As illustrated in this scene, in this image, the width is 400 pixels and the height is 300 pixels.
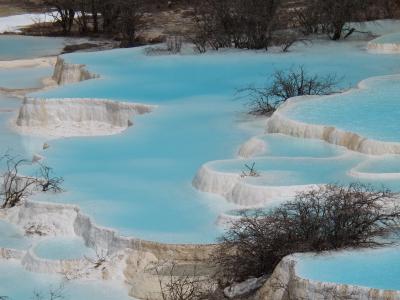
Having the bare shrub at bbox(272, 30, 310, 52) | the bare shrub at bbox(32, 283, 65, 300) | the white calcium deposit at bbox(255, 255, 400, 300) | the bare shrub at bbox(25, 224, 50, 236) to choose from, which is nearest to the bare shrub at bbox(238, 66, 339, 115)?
the bare shrub at bbox(272, 30, 310, 52)

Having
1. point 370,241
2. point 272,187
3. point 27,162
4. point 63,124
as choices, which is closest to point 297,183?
point 272,187

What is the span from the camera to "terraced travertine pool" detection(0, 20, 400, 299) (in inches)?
406

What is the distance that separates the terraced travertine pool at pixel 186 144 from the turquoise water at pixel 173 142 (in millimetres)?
14

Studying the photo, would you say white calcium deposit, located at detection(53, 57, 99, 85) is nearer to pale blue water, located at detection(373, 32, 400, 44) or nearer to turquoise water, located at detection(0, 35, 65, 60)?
turquoise water, located at detection(0, 35, 65, 60)

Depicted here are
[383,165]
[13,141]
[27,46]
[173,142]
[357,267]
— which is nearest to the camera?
[357,267]

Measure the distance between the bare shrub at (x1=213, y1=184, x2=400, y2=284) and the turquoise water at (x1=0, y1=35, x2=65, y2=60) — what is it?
13.2 meters

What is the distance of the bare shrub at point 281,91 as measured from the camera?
14282mm

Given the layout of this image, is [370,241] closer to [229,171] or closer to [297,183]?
[297,183]

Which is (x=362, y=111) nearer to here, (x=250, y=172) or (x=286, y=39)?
(x=250, y=172)

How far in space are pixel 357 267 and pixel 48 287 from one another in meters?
2.86

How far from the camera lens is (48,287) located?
31.3 ft

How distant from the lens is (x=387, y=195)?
9.41m

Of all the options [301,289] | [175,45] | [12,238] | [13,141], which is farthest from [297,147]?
[175,45]

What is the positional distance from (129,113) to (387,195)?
245 inches
